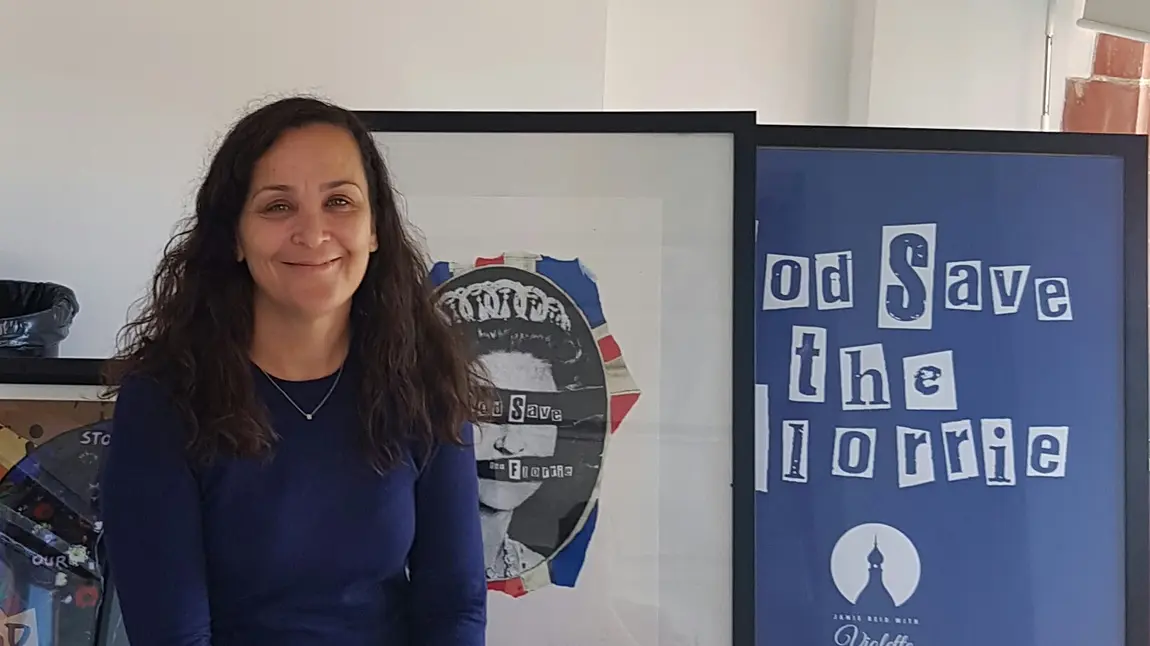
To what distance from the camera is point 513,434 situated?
55.9 inches

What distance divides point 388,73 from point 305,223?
2.35 ft

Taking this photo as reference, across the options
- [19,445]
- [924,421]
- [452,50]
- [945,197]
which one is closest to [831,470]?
[924,421]

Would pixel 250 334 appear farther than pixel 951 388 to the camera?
No

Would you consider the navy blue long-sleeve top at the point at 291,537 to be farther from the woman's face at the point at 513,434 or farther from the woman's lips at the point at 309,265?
the woman's face at the point at 513,434

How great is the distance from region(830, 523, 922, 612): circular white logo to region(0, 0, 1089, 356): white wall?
0.83 metres

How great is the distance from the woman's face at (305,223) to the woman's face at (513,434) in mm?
366

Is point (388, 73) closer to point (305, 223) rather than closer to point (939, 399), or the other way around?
point (305, 223)

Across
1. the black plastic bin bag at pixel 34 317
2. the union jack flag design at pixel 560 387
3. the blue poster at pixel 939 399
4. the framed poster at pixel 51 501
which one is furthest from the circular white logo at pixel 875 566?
the black plastic bin bag at pixel 34 317

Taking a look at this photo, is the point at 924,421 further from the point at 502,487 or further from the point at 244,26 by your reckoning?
the point at 244,26

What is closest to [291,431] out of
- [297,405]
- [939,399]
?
[297,405]

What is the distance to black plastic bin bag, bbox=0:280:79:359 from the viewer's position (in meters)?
1.42

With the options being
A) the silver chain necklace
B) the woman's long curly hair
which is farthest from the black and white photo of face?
the silver chain necklace

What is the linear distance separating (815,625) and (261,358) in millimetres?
870

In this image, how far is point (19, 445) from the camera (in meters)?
1.43
